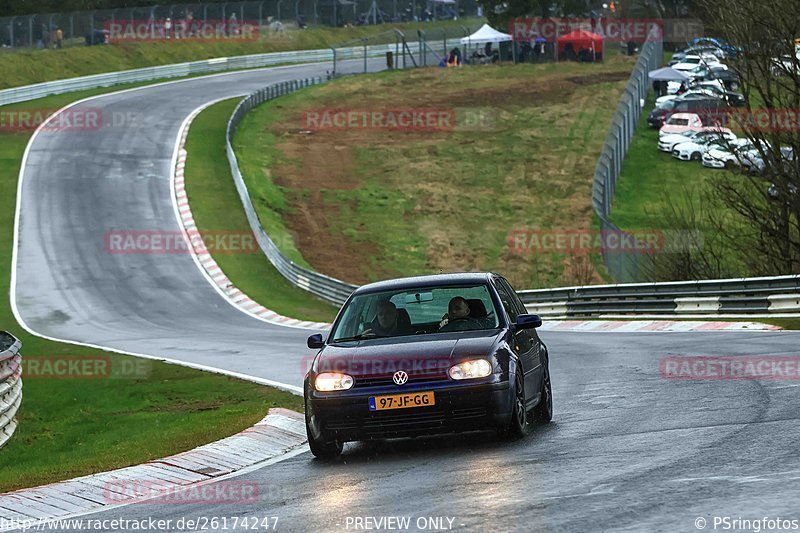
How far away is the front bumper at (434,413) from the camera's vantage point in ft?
33.5

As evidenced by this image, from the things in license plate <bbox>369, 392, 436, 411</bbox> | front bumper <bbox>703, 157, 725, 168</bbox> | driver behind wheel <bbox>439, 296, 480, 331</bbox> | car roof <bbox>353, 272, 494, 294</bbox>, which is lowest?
front bumper <bbox>703, 157, 725, 168</bbox>

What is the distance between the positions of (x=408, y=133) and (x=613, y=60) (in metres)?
24.2

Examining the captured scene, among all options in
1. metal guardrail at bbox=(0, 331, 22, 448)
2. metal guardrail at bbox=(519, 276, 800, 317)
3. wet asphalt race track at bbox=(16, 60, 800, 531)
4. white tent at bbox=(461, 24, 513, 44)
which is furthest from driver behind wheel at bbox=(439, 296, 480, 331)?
white tent at bbox=(461, 24, 513, 44)

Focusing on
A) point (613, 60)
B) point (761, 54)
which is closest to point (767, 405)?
point (761, 54)

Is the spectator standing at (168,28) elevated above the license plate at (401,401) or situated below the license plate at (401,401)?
below

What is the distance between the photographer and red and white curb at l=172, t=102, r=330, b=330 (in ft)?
108
